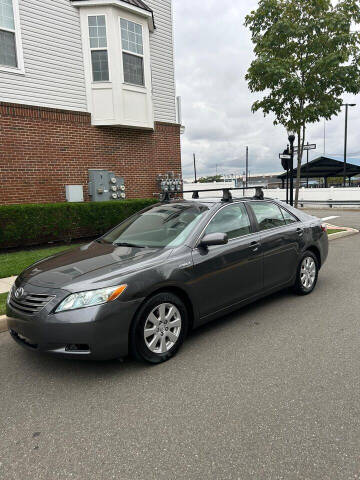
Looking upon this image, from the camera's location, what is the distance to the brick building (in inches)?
371

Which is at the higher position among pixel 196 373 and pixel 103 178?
pixel 103 178

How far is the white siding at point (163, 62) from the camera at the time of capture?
1222 centimetres

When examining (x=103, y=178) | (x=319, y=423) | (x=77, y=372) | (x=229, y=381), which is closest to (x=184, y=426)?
(x=229, y=381)

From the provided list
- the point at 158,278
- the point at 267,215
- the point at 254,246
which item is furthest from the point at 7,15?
the point at 158,278

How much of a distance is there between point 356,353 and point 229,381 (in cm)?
131

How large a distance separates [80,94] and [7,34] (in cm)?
226

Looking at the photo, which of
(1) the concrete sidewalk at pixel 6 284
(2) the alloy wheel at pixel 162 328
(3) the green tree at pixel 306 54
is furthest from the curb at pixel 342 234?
(1) the concrete sidewalk at pixel 6 284

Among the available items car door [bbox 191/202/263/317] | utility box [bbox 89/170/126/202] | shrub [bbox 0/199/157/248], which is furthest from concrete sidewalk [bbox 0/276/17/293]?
utility box [bbox 89/170/126/202]

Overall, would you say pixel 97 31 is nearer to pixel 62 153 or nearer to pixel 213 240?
pixel 62 153

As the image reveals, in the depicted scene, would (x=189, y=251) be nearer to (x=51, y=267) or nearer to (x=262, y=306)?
(x=51, y=267)

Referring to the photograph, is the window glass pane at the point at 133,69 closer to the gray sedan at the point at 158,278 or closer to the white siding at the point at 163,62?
the white siding at the point at 163,62

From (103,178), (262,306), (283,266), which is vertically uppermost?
(103,178)

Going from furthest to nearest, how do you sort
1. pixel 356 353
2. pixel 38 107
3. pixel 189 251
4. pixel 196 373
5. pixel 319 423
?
pixel 38 107, pixel 189 251, pixel 356 353, pixel 196 373, pixel 319 423

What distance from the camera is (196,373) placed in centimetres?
312
